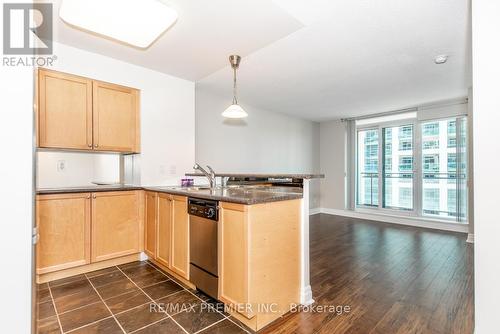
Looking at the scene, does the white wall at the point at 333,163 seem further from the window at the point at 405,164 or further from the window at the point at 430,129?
the window at the point at 430,129

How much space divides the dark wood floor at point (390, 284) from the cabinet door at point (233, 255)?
341 millimetres

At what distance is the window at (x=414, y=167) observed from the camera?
459 cm

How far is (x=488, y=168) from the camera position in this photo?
4.58ft

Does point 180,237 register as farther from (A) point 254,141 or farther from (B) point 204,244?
(A) point 254,141

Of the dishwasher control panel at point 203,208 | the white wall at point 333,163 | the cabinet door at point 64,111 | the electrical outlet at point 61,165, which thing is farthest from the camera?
the white wall at point 333,163

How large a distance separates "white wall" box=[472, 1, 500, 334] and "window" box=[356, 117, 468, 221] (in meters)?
3.97

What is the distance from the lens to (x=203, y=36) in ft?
7.95

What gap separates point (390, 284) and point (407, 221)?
3373mm

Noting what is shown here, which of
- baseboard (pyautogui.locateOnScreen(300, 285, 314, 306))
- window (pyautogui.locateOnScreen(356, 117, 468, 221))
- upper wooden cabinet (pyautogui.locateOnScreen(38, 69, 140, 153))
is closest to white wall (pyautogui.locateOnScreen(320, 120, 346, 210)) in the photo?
window (pyautogui.locateOnScreen(356, 117, 468, 221))

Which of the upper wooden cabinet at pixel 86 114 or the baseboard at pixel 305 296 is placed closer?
the baseboard at pixel 305 296

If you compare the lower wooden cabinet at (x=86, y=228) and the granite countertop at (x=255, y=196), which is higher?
the granite countertop at (x=255, y=196)

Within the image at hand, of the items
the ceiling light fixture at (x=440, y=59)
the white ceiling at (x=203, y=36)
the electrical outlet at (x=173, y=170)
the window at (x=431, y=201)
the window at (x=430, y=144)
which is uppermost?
the white ceiling at (x=203, y=36)

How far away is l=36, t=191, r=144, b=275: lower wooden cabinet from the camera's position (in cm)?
239

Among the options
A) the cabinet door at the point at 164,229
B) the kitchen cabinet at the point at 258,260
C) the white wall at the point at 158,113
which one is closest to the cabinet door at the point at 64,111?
the white wall at the point at 158,113
